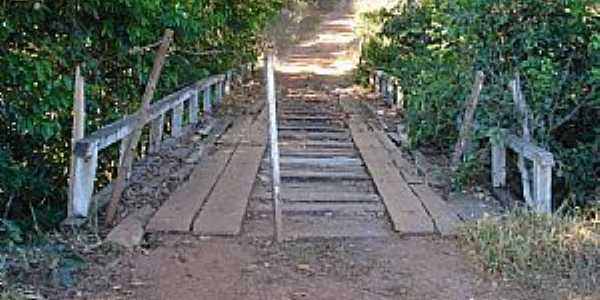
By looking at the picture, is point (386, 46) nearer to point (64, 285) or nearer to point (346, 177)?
point (346, 177)

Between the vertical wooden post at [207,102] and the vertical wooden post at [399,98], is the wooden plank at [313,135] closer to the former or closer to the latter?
the vertical wooden post at [399,98]

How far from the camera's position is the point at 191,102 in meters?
12.2

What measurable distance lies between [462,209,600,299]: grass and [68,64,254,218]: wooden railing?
276cm

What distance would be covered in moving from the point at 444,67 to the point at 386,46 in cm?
1091

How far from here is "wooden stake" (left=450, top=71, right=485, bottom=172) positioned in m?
7.74

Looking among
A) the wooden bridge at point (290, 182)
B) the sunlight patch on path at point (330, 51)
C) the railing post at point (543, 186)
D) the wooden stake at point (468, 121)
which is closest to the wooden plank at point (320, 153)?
the wooden bridge at point (290, 182)

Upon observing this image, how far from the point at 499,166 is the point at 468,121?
0.51 metres

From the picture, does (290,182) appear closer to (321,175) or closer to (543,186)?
(321,175)

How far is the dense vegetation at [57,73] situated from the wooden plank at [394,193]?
2149 mm

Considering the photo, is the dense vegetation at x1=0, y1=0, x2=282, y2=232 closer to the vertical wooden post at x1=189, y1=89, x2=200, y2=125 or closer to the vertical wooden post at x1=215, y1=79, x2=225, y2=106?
the vertical wooden post at x1=189, y1=89, x2=200, y2=125

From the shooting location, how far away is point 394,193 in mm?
7434

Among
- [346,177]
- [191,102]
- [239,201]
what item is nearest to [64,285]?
[239,201]

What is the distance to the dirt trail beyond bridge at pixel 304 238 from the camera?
4.99 meters

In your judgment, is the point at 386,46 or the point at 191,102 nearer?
the point at 191,102
